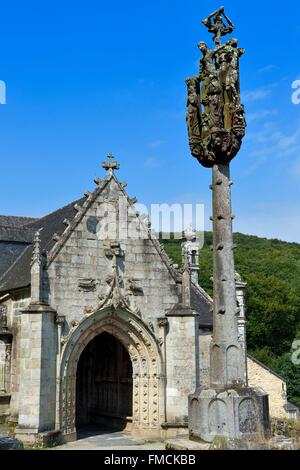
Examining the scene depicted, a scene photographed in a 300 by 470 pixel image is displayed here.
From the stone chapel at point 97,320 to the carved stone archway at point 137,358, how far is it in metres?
0.03

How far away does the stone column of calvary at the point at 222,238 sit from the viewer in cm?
859

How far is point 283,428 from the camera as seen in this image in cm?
1013

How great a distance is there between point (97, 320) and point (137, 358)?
1671mm

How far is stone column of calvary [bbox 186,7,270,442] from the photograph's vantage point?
8.59m

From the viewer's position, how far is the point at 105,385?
61.5ft

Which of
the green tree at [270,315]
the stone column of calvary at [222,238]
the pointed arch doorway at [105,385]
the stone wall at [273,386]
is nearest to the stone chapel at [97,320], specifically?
the pointed arch doorway at [105,385]

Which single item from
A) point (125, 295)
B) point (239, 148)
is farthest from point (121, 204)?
point (239, 148)

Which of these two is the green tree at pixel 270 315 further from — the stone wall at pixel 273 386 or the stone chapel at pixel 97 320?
the stone chapel at pixel 97 320

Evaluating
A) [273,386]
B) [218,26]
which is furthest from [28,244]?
[273,386]

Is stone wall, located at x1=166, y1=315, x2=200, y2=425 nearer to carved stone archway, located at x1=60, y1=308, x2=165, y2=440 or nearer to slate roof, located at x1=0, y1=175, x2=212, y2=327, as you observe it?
carved stone archway, located at x1=60, y1=308, x2=165, y2=440

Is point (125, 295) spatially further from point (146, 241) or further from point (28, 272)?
point (28, 272)

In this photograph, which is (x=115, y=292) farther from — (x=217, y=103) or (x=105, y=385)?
(x=217, y=103)
